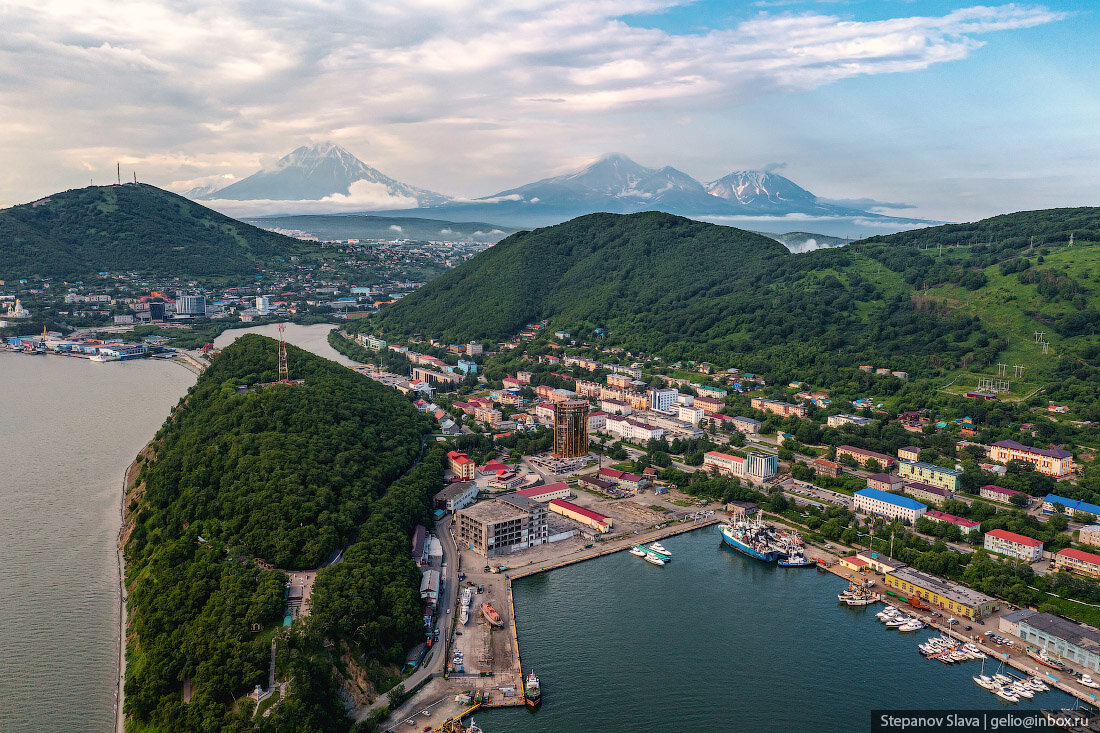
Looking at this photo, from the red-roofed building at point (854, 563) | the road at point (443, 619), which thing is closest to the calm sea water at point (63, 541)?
the road at point (443, 619)

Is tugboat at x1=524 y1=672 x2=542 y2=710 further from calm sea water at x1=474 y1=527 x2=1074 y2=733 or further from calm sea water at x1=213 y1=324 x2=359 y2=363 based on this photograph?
calm sea water at x1=213 y1=324 x2=359 y2=363

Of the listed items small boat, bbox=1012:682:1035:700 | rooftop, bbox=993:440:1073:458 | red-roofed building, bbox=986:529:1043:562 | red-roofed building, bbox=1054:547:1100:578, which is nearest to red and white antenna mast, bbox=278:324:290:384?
red-roofed building, bbox=986:529:1043:562

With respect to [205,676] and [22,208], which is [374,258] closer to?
[22,208]

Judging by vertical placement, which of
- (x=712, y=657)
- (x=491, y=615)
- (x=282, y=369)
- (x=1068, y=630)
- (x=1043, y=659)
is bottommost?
(x=712, y=657)

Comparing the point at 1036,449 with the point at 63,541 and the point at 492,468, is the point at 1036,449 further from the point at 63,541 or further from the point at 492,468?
the point at 63,541

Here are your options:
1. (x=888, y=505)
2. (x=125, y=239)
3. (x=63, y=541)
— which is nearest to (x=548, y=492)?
(x=888, y=505)

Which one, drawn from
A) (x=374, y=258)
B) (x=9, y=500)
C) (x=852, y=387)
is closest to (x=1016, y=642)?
(x=852, y=387)
